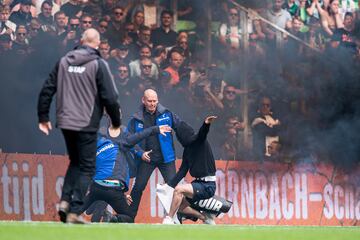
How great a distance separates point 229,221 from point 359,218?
245 cm

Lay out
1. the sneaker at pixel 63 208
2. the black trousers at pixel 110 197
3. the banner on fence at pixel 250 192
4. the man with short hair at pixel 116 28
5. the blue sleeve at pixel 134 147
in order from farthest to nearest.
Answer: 1. the man with short hair at pixel 116 28
2. the banner on fence at pixel 250 192
3. the blue sleeve at pixel 134 147
4. the black trousers at pixel 110 197
5. the sneaker at pixel 63 208

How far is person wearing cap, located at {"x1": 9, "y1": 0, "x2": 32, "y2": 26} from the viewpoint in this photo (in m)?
18.2

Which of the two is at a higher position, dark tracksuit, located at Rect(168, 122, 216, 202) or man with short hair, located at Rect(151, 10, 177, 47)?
man with short hair, located at Rect(151, 10, 177, 47)

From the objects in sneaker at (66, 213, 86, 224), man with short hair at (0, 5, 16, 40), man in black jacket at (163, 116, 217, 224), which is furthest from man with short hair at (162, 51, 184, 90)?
sneaker at (66, 213, 86, 224)

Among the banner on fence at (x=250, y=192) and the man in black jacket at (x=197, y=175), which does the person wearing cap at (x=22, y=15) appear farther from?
the man in black jacket at (x=197, y=175)

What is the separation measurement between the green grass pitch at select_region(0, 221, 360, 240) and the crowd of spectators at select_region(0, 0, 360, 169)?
667cm

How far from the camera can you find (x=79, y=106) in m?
11.7

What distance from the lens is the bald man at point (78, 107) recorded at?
37.9 ft

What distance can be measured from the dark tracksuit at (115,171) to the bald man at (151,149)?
0.24 meters

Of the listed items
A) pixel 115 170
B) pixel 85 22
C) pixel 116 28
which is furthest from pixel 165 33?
pixel 115 170

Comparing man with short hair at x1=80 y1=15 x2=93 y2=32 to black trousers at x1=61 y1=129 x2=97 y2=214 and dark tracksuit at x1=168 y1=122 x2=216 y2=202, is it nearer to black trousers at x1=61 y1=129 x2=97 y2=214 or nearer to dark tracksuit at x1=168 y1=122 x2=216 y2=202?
dark tracksuit at x1=168 y1=122 x2=216 y2=202

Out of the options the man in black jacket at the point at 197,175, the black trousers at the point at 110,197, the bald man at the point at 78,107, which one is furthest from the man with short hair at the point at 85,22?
the bald man at the point at 78,107

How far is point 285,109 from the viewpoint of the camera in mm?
19672

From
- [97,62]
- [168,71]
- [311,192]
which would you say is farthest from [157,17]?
[97,62]
